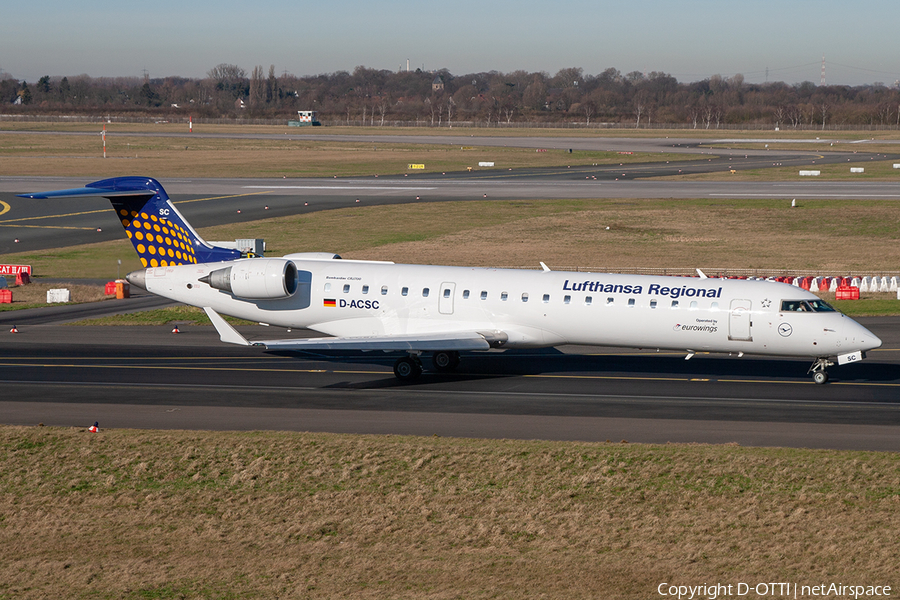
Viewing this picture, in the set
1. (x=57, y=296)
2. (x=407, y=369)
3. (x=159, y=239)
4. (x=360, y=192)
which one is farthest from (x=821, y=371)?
(x=360, y=192)

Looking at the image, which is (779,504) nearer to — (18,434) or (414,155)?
(18,434)

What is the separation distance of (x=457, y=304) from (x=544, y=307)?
3008mm

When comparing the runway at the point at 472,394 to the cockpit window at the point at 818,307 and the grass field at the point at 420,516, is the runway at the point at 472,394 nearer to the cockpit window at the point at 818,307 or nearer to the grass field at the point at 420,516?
the grass field at the point at 420,516

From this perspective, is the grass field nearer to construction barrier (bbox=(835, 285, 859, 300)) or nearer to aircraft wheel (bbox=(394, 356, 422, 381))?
aircraft wheel (bbox=(394, 356, 422, 381))

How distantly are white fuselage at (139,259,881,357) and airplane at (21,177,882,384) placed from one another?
36 mm

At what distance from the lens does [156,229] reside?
3441 cm

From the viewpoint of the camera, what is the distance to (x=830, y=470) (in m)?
20.3

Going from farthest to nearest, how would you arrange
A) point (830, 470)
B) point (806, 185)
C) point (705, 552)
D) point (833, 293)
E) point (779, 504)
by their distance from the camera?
1. point (806, 185)
2. point (833, 293)
3. point (830, 470)
4. point (779, 504)
5. point (705, 552)

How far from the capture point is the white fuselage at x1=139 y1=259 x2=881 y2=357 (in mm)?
28672

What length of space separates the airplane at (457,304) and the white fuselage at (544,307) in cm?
4

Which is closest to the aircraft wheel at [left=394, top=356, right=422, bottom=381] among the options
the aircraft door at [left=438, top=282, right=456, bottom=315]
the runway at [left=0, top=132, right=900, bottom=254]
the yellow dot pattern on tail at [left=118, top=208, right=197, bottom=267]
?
the aircraft door at [left=438, top=282, right=456, bottom=315]

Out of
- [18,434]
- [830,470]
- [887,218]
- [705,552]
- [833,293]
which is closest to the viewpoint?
[705,552]

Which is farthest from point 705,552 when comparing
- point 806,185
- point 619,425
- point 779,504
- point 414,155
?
point 414,155

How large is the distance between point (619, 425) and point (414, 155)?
117 m
